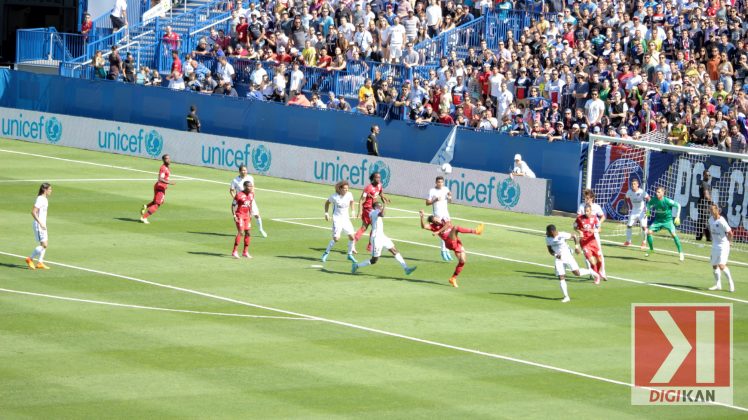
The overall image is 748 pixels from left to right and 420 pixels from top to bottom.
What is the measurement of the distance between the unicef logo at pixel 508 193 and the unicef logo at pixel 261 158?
961 cm

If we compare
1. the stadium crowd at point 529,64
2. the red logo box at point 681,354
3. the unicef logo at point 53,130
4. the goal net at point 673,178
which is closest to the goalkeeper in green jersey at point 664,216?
the goal net at point 673,178

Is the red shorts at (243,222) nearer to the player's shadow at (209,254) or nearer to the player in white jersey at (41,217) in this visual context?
the player's shadow at (209,254)

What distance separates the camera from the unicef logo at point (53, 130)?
172ft

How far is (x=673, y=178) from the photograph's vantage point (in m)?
38.2

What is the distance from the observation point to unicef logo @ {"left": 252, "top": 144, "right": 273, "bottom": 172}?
46.5 metres

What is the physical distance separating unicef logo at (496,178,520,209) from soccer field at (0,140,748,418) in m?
3.01

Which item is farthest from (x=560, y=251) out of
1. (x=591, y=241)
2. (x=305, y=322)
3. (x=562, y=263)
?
(x=305, y=322)

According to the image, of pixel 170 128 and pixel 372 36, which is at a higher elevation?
pixel 372 36

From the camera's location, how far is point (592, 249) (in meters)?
29.0

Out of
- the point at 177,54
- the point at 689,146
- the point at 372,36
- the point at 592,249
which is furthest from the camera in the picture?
the point at 177,54

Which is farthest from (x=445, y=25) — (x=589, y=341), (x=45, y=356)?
(x=45, y=356)

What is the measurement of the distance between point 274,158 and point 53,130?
11419 millimetres

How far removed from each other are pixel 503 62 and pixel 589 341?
75.3ft

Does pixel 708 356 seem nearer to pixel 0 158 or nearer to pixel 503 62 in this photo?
pixel 503 62
